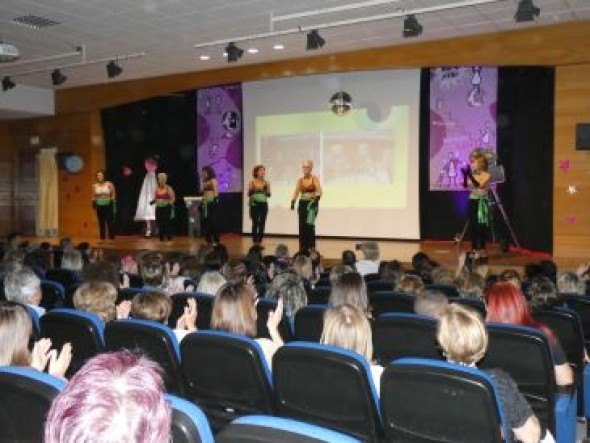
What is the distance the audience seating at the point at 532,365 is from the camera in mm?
2691

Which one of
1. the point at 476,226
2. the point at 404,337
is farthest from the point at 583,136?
the point at 404,337

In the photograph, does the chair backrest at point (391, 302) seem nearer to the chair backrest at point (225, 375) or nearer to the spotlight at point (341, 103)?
the chair backrest at point (225, 375)

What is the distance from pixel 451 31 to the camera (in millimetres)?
9422

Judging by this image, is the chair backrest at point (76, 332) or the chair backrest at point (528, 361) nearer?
the chair backrest at point (528, 361)

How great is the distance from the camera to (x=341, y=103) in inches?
443

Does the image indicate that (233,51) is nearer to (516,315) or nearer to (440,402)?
(516,315)

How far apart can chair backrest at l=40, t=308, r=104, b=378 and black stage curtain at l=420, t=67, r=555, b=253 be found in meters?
8.04

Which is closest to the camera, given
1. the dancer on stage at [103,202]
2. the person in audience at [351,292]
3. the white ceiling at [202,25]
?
the person in audience at [351,292]

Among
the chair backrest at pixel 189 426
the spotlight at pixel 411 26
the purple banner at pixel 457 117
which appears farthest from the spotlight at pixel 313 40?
the chair backrest at pixel 189 426

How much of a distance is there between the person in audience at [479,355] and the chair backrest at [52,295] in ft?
10.7

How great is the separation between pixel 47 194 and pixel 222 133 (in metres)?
4.99

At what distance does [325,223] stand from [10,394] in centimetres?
1087

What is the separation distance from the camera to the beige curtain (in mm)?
15359

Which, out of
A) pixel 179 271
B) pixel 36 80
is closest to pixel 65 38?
pixel 36 80
